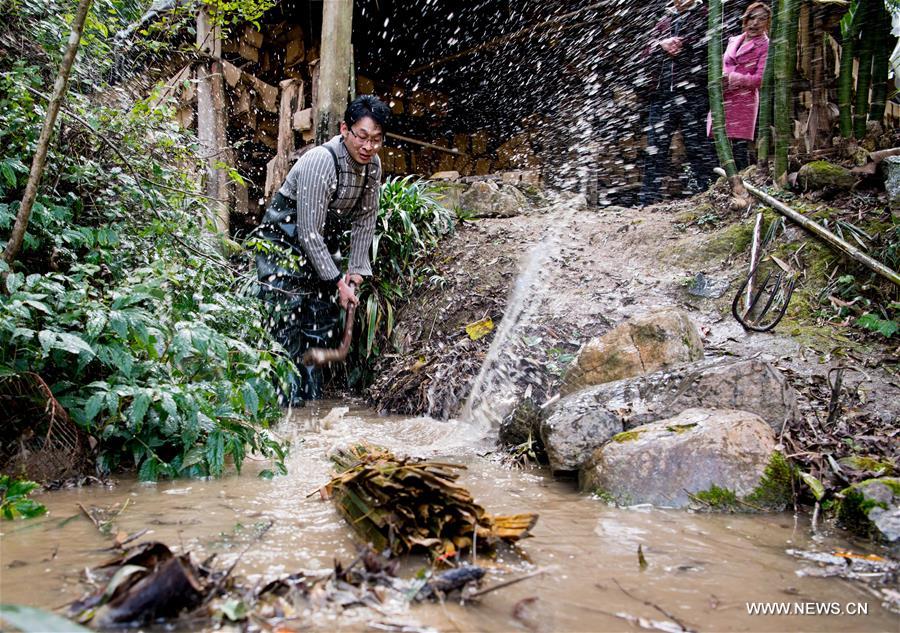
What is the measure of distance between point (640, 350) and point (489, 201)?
3.55m

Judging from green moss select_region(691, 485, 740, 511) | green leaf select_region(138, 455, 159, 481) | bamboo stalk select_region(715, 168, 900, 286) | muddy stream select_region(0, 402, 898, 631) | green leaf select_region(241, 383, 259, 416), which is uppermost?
bamboo stalk select_region(715, 168, 900, 286)

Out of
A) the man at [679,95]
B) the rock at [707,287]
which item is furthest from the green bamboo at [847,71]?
the man at [679,95]

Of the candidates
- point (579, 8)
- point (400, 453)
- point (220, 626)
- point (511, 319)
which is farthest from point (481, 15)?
point (220, 626)

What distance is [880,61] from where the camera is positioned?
418 cm

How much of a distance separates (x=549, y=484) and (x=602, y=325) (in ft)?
6.19

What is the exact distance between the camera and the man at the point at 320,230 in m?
3.85

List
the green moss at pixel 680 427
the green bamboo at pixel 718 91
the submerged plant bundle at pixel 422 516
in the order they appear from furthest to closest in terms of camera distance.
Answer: the green bamboo at pixel 718 91 → the green moss at pixel 680 427 → the submerged plant bundle at pixel 422 516

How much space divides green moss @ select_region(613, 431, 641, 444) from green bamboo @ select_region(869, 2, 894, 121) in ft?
11.8

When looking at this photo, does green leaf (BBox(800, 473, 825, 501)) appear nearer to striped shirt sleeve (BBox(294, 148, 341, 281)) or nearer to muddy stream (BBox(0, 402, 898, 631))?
muddy stream (BBox(0, 402, 898, 631))

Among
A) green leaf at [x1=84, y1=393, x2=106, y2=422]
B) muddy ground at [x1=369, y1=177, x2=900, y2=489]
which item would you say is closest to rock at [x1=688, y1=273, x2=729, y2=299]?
muddy ground at [x1=369, y1=177, x2=900, y2=489]

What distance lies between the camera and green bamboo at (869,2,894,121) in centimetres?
412

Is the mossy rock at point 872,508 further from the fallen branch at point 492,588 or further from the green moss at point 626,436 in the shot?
the fallen branch at point 492,588

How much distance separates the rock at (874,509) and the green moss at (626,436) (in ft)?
2.30

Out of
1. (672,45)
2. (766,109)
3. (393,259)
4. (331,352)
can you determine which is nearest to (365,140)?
(393,259)
